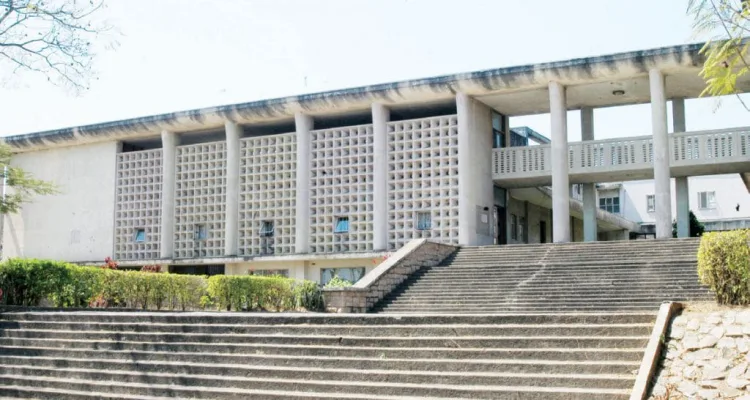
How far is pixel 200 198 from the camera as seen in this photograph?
2589 cm

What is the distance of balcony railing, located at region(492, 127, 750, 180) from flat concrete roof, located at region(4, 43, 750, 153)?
4.87 ft

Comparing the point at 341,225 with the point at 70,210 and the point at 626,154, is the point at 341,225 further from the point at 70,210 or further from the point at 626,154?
the point at 70,210

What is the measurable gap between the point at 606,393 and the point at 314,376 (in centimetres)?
318

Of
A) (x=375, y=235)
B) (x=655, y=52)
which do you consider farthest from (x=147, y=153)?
(x=655, y=52)

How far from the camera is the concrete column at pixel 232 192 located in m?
24.9

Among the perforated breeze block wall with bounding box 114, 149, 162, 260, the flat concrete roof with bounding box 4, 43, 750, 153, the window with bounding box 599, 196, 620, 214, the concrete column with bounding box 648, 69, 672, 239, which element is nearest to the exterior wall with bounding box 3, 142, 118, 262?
the perforated breeze block wall with bounding box 114, 149, 162, 260

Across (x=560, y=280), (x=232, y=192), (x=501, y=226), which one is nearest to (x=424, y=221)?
(x=501, y=226)

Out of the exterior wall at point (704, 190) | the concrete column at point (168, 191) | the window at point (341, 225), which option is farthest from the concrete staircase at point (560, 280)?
the exterior wall at point (704, 190)

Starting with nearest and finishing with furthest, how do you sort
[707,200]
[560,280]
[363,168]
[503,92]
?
[560,280]
[503,92]
[363,168]
[707,200]

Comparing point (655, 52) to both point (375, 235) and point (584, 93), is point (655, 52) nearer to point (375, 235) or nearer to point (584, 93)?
point (584, 93)

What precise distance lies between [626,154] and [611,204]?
740 inches

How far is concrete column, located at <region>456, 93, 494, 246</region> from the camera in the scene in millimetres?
21719

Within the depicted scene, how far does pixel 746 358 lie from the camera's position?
7031 millimetres

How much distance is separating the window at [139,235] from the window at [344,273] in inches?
269
